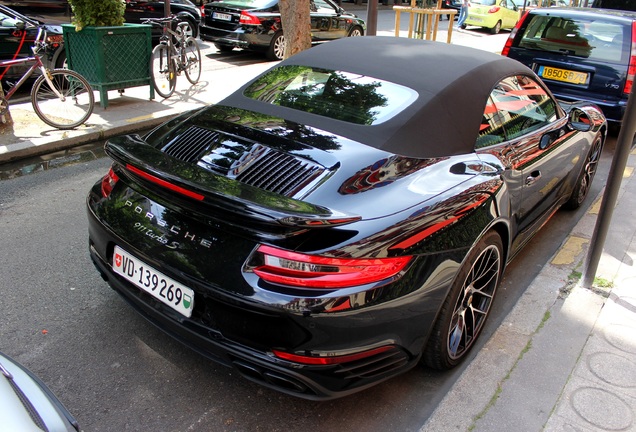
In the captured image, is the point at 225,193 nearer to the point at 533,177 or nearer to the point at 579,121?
the point at 533,177

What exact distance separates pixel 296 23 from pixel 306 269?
6618 millimetres

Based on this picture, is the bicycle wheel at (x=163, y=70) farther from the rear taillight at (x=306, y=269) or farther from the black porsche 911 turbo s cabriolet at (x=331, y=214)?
the rear taillight at (x=306, y=269)

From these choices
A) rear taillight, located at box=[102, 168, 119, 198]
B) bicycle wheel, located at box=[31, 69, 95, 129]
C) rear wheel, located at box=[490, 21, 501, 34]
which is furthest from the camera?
rear wheel, located at box=[490, 21, 501, 34]

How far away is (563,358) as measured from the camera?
9.79 ft

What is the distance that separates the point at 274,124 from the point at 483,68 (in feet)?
4.37

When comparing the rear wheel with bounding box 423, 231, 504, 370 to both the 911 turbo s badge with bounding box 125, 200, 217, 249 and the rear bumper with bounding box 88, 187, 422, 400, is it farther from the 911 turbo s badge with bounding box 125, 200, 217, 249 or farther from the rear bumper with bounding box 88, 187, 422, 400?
the 911 turbo s badge with bounding box 125, 200, 217, 249

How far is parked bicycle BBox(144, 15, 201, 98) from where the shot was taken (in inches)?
318

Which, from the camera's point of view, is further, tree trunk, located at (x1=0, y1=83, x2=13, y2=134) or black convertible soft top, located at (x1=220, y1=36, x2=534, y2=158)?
tree trunk, located at (x1=0, y1=83, x2=13, y2=134)

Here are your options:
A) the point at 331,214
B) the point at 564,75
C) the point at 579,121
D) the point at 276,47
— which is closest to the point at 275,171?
the point at 331,214

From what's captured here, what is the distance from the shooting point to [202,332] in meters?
2.38

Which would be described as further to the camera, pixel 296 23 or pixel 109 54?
pixel 296 23

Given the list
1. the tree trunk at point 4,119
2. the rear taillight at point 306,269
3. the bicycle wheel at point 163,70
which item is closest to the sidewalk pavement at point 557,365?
the rear taillight at point 306,269

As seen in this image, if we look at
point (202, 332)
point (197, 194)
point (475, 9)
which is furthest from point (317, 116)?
point (475, 9)

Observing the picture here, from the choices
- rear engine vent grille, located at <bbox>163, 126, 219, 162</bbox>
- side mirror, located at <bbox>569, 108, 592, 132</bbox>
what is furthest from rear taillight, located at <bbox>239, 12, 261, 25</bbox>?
rear engine vent grille, located at <bbox>163, 126, 219, 162</bbox>
